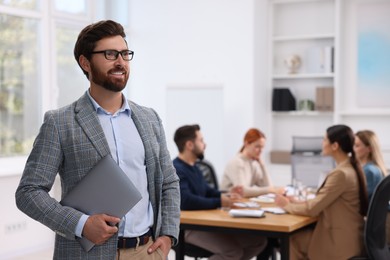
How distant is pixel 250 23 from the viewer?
745cm

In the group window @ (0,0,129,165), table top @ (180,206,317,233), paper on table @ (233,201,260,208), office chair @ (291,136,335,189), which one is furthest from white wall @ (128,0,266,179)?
table top @ (180,206,317,233)

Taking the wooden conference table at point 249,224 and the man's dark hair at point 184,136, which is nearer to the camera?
the wooden conference table at point 249,224

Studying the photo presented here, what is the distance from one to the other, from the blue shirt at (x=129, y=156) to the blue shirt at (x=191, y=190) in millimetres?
1974

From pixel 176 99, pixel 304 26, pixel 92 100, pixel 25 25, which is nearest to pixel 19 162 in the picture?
pixel 25 25

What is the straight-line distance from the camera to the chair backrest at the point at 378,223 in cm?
369

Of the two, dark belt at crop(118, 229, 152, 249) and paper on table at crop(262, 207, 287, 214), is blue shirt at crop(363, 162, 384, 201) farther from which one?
dark belt at crop(118, 229, 152, 249)

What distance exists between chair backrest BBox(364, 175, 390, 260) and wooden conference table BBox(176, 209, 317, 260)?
1.31 ft

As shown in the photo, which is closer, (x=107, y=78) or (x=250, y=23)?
(x=107, y=78)

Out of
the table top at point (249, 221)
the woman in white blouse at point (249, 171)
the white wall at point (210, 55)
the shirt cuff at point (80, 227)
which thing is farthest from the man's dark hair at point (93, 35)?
the white wall at point (210, 55)

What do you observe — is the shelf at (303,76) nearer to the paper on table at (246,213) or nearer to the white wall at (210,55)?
the white wall at (210,55)

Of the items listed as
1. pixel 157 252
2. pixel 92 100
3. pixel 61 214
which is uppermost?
pixel 92 100

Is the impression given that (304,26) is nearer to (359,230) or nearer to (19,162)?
(19,162)

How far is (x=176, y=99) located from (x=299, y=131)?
1.52 m

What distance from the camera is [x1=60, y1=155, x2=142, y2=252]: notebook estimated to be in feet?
6.72
